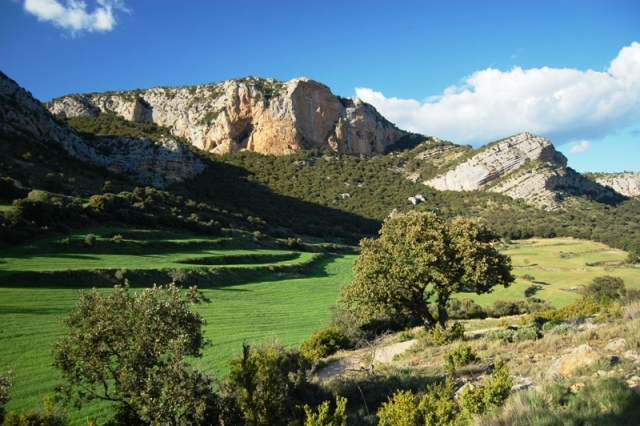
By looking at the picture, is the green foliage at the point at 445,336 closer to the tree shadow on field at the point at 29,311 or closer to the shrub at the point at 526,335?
the shrub at the point at 526,335

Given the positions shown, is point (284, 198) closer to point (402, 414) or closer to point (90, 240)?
point (90, 240)

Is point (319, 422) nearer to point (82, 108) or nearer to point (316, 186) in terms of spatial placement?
point (316, 186)

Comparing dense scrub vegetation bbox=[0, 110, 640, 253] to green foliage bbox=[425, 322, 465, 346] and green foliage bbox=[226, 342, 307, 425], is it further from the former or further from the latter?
green foliage bbox=[425, 322, 465, 346]

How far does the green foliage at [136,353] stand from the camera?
742 cm

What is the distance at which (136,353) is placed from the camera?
7.64m

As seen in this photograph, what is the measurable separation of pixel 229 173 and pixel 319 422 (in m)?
102

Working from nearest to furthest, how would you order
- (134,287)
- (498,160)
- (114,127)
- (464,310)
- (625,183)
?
1. (134,287)
2. (464,310)
3. (114,127)
4. (498,160)
5. (625,183)

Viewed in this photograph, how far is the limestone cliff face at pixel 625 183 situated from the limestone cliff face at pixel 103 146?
142546 mm

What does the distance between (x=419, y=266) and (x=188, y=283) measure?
56.3ft

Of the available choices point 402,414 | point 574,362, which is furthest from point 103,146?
point 574,362

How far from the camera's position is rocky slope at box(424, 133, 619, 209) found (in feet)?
340

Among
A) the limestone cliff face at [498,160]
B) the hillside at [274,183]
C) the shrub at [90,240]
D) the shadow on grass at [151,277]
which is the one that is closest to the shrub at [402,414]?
the shadow on grass at [151,277]

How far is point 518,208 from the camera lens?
317ft

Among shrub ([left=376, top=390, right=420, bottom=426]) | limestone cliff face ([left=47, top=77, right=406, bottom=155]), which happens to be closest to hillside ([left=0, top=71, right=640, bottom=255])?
limestone cliff face ([left=47, top=77, right=406, bottom=155])
